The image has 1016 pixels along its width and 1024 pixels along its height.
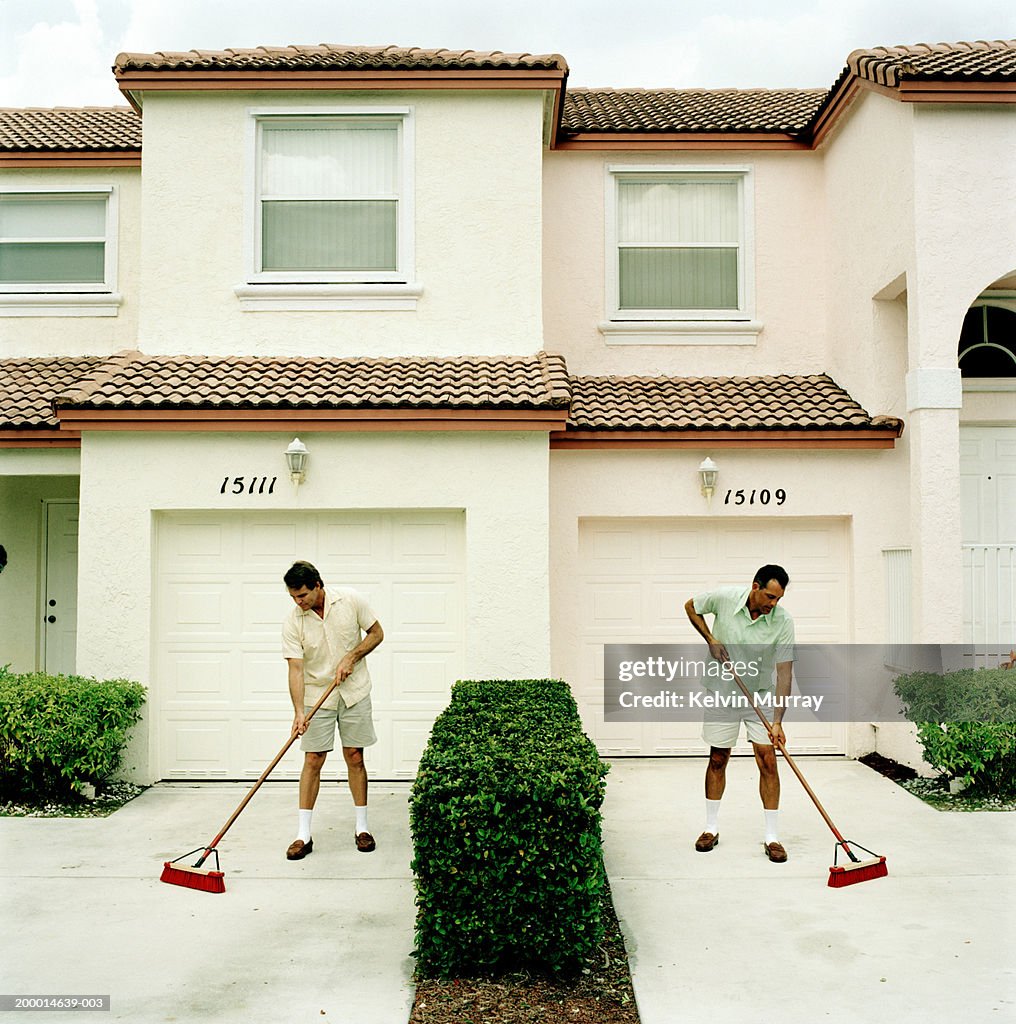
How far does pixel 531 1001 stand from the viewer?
16.0ft

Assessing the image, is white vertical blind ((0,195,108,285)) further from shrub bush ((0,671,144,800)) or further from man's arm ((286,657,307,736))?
man's arm ((286,657,307,736))

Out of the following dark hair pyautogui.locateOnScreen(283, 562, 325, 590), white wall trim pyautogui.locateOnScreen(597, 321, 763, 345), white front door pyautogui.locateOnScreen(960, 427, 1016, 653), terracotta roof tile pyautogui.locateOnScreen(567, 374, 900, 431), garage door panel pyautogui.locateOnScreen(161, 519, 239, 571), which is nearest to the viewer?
dark hair pyautogui.locateOnScreen(283, 562, 325, 590)

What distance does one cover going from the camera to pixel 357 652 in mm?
7102

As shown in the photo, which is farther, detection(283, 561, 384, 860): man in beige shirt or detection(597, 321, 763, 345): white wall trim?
detection(597, 321, 763, 345): white wall trim

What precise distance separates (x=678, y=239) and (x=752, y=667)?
607cm

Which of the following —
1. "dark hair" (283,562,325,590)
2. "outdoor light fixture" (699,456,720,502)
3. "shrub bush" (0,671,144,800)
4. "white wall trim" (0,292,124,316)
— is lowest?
"shrub bush" (0,671,144,800)

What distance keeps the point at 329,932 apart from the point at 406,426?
453 centimetres

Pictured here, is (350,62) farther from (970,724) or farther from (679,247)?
(970,724)

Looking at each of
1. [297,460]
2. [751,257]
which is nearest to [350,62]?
[297,460]

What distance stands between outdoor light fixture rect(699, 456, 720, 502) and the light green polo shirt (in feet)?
9.12

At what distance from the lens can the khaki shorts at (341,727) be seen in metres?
7.12

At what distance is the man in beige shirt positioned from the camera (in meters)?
7.02

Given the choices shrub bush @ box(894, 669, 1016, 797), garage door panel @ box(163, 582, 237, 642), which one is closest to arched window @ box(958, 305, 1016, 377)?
shrub bush @ box(894, 669, 1016, 797)
